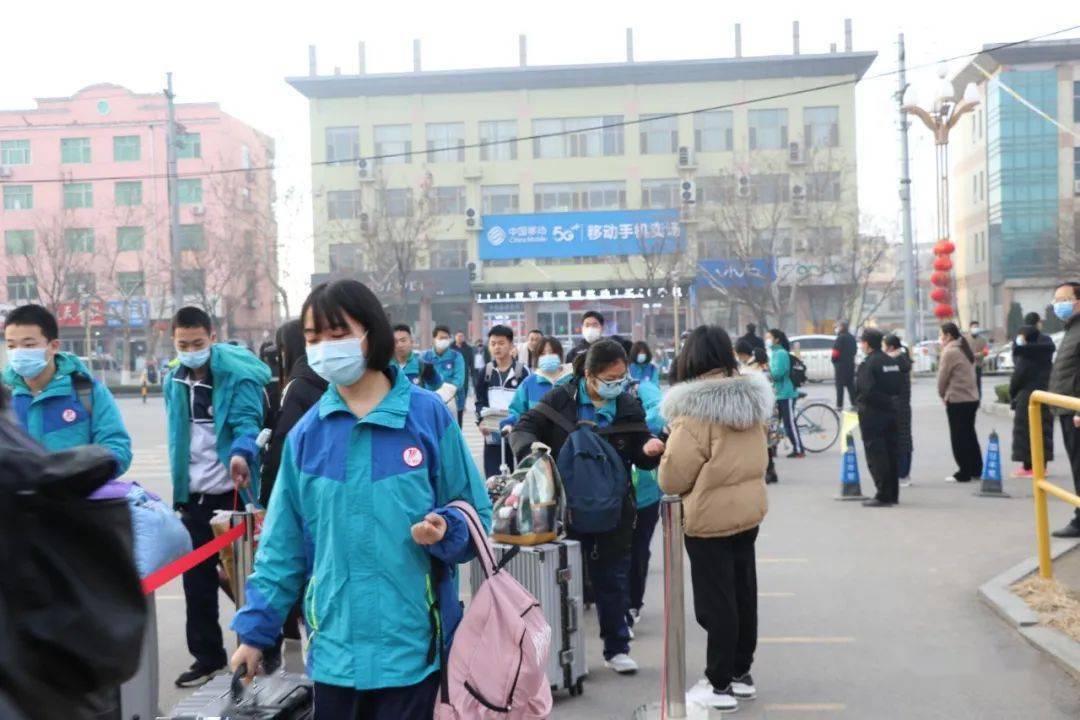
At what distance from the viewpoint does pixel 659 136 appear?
5597cm

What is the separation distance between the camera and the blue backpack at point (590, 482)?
19.5 feet

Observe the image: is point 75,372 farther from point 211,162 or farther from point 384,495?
point 211,162

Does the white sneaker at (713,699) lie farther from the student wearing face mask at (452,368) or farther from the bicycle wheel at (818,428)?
the bicycle wheel at (818,428)

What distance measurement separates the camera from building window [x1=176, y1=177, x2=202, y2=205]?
→ 59.8m

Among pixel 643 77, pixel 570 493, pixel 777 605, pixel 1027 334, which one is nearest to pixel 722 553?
pixel 570 493

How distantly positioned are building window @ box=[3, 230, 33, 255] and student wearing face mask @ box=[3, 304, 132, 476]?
179 feet

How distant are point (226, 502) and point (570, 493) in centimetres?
190

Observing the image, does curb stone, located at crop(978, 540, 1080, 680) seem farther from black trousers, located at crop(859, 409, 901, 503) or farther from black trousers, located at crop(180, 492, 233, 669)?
black trousers, located at crop(180, 492, 233, 669)

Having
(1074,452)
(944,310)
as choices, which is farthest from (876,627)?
(944,310)

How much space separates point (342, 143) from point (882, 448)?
48567 millimetres

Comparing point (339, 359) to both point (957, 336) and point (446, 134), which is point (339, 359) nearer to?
point (957, 336)

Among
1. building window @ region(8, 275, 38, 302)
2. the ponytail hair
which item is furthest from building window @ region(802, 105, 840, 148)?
the ponytail hair

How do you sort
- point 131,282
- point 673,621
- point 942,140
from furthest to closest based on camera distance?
point 131,282, point 942,140, point 673,621

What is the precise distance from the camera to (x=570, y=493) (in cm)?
600
